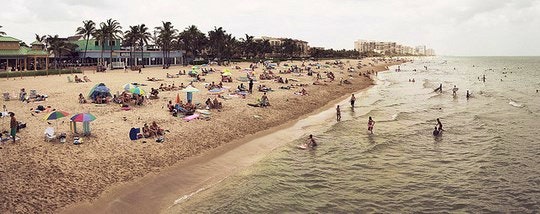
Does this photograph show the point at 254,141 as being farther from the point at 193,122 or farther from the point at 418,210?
the point at 418,210

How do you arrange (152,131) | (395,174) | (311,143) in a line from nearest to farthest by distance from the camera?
(395,174) < (152,131) < (311,143)

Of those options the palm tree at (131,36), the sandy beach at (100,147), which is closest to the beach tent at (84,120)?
the sandy beach at (100,147)

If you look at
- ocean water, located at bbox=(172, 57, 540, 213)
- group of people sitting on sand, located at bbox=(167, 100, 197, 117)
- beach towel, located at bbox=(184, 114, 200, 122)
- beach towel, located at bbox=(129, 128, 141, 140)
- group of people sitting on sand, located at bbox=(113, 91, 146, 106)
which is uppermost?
group of people sitting on sand, located at bbox=(113, 91, 146, 106)

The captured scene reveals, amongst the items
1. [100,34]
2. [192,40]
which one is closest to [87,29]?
[100,34]

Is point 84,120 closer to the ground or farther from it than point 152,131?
farther from it

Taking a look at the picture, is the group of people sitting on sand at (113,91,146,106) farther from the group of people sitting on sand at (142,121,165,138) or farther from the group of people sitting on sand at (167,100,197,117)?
the group of people sitting on sand at (142,121,165,138)

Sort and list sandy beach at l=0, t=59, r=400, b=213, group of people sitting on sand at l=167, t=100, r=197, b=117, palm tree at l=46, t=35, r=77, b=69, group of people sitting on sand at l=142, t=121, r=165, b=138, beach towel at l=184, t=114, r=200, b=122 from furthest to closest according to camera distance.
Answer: palm tree at l=46, t=35, r=77, b=69 < group of people sitting on sand at l=167, t=100, r=197, b=117 < beach towel at l=184, t=114, r=200, b=122 < group of people sitting on sand at l=142, t=121, r=165, b=138 < sandy beach at l=0, t=59, r=400, b=213

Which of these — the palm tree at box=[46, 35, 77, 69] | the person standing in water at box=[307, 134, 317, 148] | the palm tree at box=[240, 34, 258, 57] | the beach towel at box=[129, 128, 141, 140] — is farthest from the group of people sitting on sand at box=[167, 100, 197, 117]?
the palm tree at box=[240, 34, 258, 57]

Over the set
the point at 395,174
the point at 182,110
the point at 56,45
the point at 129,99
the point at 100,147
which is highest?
the point at 56,45

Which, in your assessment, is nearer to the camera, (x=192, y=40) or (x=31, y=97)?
(x=31, y=97)

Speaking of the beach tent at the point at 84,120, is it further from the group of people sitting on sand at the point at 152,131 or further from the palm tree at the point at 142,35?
the palm tree at the point at 142,35

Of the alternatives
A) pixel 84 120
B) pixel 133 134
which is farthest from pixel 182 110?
pixel 84 120

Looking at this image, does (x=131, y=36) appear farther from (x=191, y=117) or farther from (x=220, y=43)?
(x=191, y=117)

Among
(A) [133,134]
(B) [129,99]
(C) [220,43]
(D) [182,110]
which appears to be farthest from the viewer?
(C) [220,43]
